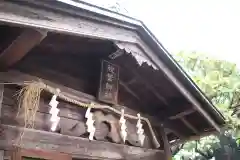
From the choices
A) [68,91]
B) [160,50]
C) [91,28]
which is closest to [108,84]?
[68,91]

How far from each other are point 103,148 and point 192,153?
27.9ft

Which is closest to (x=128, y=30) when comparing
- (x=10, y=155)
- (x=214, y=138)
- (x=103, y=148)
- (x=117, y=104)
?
(x=117, y=104)

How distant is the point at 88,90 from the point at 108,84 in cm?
32

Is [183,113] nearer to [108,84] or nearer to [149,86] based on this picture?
[149,86]

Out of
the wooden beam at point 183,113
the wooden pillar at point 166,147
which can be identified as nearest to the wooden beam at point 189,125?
the wooden beam at point 183,113

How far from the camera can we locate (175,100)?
20.3 ft

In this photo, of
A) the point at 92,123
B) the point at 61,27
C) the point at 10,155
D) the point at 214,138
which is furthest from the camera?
the point at 214,138

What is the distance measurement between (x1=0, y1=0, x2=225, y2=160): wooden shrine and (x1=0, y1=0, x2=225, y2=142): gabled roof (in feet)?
0.04

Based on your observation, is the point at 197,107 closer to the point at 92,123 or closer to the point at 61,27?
the point at 92,123

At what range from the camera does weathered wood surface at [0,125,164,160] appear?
14.6ft

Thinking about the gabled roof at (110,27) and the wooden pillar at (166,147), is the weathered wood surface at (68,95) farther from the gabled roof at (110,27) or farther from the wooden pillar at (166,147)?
the gabled roof at (110,27)

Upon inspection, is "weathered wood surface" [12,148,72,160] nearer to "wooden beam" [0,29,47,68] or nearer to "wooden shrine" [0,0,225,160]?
"wooden shrine" [0,0,225,160]

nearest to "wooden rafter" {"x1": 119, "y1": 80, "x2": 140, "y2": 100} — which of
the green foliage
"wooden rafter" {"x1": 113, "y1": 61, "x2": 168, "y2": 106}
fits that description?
"wooden rafter" {"x1": 113, "y1": 61, "x2": 168, "y2": 106}

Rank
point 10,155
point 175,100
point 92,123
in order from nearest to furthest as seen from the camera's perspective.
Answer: point 10,155, point 92,123, point 175,100
